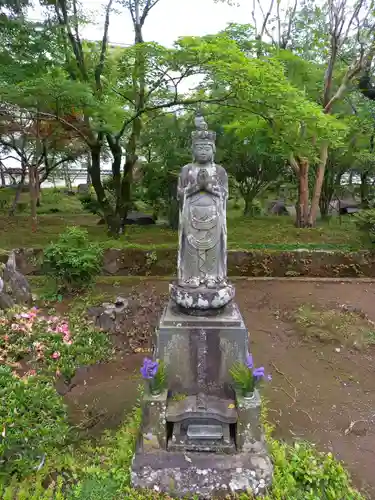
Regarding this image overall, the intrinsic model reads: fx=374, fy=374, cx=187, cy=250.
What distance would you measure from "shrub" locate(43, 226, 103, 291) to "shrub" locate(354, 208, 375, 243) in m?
7.07

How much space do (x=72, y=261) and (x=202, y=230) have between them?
4193 mm

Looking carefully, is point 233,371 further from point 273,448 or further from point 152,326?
point 152,326

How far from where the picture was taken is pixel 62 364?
16.9 feet

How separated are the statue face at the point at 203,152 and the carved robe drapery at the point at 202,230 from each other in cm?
11

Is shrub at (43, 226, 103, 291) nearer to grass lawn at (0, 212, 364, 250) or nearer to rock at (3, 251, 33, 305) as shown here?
rock at (3, 251, 33, 305)

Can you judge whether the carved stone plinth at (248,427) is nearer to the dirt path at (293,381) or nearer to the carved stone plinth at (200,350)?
the carved stone plinth at (200,350)

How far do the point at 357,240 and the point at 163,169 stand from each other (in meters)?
6.58

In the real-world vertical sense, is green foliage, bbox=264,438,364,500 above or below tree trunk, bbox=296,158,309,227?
below

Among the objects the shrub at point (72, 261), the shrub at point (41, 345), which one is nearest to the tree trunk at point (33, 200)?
the shrub at point (72, 261)

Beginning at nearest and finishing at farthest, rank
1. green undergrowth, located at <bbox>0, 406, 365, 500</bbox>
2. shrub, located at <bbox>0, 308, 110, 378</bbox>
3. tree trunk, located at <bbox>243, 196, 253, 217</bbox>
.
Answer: green undergrowth, located at <bbox>0, 406, 365, 500</bbox>, shrub, located at <bbox>0, 308, 110, 378</bbox>, tree trunk, located at <bbox>243, 196, 253, 217</bbox>

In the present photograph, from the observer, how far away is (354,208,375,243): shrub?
1003cm

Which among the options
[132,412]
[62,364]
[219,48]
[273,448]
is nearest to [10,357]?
[62,364]

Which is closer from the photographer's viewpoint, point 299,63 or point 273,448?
point 273,448

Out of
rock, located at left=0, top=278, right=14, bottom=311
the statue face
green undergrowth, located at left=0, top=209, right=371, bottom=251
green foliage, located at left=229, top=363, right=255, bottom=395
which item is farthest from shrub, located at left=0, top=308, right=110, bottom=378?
green undergrowth, located at left=0, top=209, right=371, bottom=251
